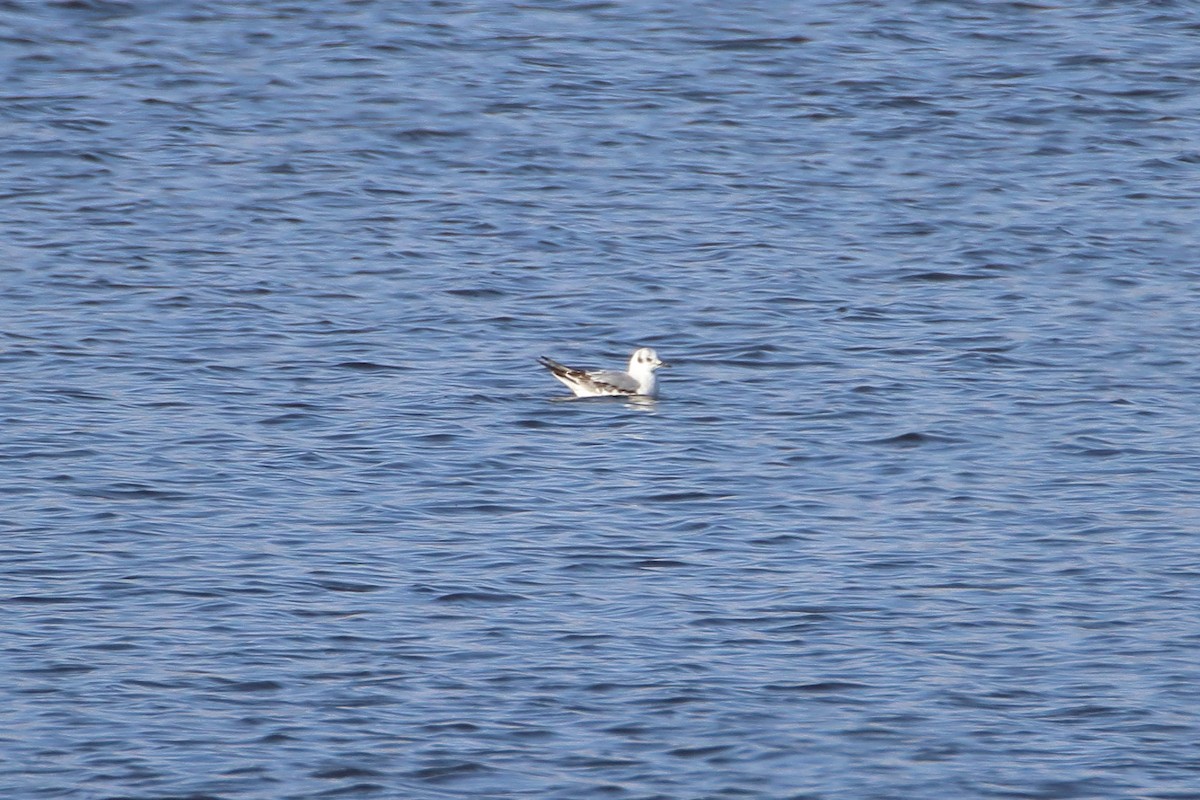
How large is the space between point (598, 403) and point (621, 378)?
41cm

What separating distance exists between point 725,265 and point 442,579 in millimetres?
7855

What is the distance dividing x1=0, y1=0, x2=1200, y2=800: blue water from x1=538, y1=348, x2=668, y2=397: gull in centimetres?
15

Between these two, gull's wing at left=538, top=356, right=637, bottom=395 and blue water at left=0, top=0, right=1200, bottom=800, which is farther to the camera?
gull's wing at left=538, top=356, right=637, bottom=395

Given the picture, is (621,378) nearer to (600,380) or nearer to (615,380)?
(615,380)

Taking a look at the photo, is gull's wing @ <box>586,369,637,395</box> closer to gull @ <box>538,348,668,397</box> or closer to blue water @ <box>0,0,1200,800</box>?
gull @ <box>538,348,668,397</box>

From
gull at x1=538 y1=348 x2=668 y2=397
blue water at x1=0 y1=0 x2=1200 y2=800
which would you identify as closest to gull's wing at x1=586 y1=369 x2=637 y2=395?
gull at x1=538 y1=348 x2=668 y2=397

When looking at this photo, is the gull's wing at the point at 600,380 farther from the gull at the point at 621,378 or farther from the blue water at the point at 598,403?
the blue water at the point at 598,403

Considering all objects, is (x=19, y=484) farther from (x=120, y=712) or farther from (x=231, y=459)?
(x=120, y=712)

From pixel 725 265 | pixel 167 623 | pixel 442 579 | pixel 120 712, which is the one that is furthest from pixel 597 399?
pixel 120 712

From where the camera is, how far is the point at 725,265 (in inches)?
734

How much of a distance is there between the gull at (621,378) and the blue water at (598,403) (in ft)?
0.49

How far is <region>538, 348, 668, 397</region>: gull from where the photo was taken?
15.7 m

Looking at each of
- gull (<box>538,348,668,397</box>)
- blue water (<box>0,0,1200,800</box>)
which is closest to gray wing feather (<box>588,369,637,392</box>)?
gull (<box>538,348,668,397</box>)

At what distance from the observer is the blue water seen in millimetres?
9633
